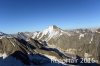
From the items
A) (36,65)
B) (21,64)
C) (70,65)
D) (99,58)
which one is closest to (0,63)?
(21,64)

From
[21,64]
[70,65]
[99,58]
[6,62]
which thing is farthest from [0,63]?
[99,58]

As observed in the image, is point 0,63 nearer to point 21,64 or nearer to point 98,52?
point 21,64

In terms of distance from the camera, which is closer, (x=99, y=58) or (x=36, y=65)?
(x=99, y=58)

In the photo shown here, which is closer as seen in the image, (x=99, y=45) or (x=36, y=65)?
(x=99, y=45)

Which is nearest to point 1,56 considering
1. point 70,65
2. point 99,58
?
point 70,65

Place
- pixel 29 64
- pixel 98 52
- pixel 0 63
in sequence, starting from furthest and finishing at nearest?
pixel 29 64, pixel 0 63, pixel 98 52

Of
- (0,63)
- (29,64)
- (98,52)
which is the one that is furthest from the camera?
(29,64)

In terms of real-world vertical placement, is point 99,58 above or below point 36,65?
above

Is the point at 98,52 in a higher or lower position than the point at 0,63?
higher

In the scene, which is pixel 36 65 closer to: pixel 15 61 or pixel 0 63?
pixel 15 61
